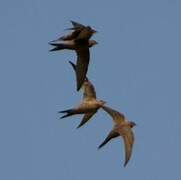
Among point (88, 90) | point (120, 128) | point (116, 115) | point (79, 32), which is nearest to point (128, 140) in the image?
point (120, 128)

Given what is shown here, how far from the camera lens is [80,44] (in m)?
27.1

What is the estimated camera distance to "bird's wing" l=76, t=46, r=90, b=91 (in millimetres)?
27344

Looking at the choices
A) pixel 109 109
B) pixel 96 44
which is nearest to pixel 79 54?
pixel 96 44

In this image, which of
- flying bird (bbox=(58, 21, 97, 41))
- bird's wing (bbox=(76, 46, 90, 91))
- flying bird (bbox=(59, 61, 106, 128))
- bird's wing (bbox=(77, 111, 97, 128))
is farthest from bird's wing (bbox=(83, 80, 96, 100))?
flying bird (bbox=(58, 21, 97, 41))

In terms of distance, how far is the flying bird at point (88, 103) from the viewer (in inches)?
1103

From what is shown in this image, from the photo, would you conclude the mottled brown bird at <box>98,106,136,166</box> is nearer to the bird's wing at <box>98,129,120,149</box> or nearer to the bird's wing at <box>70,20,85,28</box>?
the bird's wing at <box>98,129,120,149</box>

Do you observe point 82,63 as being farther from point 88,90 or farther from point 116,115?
point 116,115

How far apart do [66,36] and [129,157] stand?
3257 millimetres

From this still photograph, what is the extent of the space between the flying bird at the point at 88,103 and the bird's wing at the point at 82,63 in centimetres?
70

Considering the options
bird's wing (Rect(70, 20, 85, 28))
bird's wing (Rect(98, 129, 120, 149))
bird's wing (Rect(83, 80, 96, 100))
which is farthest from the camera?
bird's wing (Rect(83, 80, 96, 100))

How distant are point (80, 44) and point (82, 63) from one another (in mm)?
733

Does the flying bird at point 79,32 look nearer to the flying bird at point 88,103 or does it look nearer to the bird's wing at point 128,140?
the flying bird at point 88,103

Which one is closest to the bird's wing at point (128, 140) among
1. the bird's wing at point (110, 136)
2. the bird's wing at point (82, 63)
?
the bird's wing at point (110, 136)

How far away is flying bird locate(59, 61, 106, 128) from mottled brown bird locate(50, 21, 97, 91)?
0.83 metres
